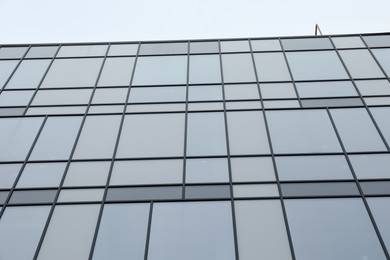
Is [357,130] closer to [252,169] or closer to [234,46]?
[252,169]

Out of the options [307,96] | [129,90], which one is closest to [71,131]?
[129,90]

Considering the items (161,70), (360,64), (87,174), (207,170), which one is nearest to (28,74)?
(161,70)

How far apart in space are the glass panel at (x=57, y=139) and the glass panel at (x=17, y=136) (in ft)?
1.14

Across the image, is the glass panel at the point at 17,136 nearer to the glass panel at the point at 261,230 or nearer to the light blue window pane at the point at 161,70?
the light blue window pane at the point at 161,70

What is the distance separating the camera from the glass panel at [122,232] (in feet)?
32.5

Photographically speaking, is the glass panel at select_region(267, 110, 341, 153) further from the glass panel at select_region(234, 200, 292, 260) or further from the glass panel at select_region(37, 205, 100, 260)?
the glass panel at select_region(37, 205, 100, 260)

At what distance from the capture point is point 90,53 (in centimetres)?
1888

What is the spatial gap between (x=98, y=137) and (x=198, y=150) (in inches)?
142

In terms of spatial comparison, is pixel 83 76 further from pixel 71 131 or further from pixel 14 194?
pixel 14 194

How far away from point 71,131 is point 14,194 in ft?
10.4

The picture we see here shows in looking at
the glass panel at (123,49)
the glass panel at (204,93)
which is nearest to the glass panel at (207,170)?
the glass panel at (204,93)

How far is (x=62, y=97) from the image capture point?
15.9 meters

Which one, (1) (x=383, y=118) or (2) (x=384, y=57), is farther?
(2) (x=384, y=57)

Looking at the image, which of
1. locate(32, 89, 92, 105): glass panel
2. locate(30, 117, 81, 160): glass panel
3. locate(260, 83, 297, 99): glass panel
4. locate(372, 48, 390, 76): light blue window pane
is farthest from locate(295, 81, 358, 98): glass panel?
locate(30, 117, 81, 160): glass panel
